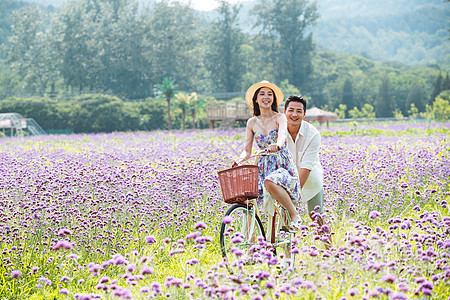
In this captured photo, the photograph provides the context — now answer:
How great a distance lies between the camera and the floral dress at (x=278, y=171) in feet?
14.5

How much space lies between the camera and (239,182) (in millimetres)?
4137

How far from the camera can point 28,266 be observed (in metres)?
4.42

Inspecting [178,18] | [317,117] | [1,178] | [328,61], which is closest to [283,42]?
[178,18]

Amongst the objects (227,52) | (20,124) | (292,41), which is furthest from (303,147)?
(292,41)

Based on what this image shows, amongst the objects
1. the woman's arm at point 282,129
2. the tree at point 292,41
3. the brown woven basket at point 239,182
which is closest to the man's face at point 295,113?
the woman's arm at point 282,129

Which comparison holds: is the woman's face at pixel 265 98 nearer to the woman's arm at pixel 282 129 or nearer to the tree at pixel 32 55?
the woman's arm at pixel 282 129

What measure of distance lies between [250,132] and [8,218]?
2.46 meters

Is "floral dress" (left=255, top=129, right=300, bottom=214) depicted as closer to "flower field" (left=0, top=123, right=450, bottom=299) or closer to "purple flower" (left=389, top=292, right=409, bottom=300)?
"flower field" (left=0, top=123, right=450, bottom=299)

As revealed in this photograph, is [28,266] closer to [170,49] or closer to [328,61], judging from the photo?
[170,49]

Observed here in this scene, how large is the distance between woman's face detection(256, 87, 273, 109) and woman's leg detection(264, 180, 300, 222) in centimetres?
91

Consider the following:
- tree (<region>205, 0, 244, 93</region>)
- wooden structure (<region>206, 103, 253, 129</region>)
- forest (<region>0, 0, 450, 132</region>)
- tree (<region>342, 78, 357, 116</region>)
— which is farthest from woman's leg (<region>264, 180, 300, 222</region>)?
tree (<region>342, 78, 357, 116</region>)

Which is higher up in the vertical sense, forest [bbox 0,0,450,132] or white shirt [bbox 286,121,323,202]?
forest [bbox 0,0,450,132]

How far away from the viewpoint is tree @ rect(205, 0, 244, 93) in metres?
72.5

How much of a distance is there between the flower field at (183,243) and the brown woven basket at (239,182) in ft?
1.28
